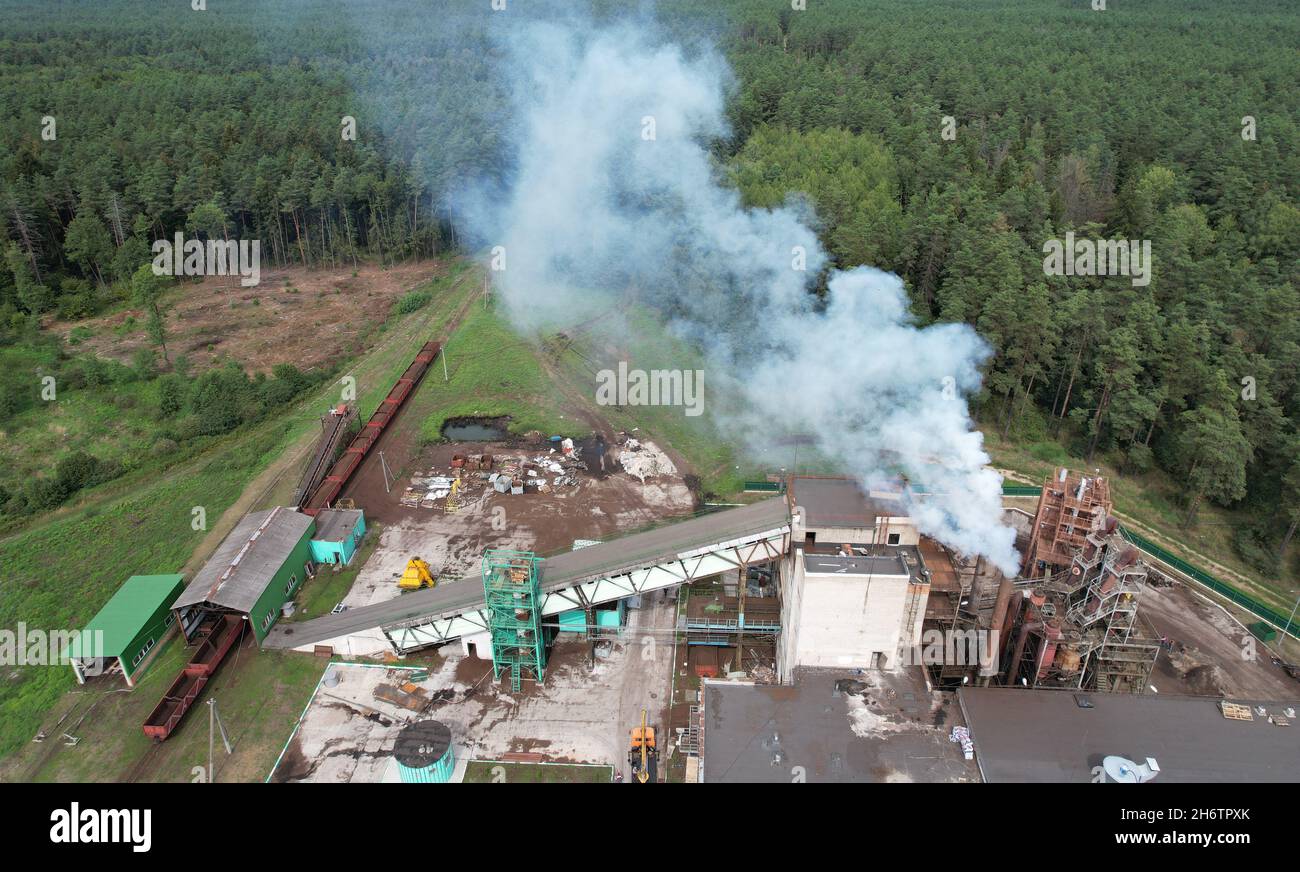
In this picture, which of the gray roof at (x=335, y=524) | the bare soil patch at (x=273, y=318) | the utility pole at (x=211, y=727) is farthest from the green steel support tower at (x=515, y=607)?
the bare soil patch at (x=273, y=318)

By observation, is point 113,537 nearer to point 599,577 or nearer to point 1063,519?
point 599,577

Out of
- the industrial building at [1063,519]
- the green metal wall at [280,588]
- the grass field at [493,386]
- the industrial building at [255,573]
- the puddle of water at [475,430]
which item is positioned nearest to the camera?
the industrial building at [1063,519]

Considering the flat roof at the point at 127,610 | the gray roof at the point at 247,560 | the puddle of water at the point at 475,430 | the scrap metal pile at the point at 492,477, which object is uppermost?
the puddle of water at the point at 475,430

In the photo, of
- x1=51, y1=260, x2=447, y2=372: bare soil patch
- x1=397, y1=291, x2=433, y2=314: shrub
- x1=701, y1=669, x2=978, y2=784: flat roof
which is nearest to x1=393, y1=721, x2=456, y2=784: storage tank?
x1=701, y1=669, x2=978, y2=784: flat roof

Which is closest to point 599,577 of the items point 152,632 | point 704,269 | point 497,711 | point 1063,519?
point 497,711

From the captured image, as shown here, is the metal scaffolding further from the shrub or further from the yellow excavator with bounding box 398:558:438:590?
the shrub

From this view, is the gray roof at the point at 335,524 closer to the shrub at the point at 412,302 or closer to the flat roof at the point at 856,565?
the flat roof at the point at 856,565
